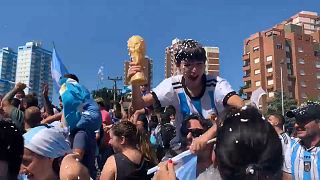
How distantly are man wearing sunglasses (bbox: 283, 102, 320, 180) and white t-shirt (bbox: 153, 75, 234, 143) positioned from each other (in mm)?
1080

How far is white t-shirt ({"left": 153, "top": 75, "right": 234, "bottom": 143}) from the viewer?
430 cm

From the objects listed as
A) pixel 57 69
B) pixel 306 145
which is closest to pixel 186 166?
pixel 306 145

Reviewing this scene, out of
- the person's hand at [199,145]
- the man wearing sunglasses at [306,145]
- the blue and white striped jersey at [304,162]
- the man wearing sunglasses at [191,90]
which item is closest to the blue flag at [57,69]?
the man wearing sunglasses at [191,90]

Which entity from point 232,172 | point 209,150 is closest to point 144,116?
point 209,150

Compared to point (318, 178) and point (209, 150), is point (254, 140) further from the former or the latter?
point (318, 178)

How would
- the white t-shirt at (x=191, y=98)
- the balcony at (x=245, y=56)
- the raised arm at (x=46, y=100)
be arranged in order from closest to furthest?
the white t-shirt at (x=191, y=98) < the raised arm at (x=46, y=100) < the balcony at (x=245, y=56)

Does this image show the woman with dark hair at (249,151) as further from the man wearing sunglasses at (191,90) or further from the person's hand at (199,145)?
the man wearing sunglasses at (191,90)

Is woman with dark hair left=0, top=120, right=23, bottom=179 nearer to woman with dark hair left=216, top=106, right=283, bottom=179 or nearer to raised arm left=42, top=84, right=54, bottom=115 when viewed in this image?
woman with dark hair left=216, top=106, right=283, bottom=179

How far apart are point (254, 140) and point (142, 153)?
3602 millimetres

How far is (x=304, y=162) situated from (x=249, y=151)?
10.9 ft

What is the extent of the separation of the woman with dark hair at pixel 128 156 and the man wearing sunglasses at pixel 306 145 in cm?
160

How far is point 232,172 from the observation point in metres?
1.84

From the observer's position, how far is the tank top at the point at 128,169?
486cm

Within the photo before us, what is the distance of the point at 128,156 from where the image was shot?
5176 millimetres
